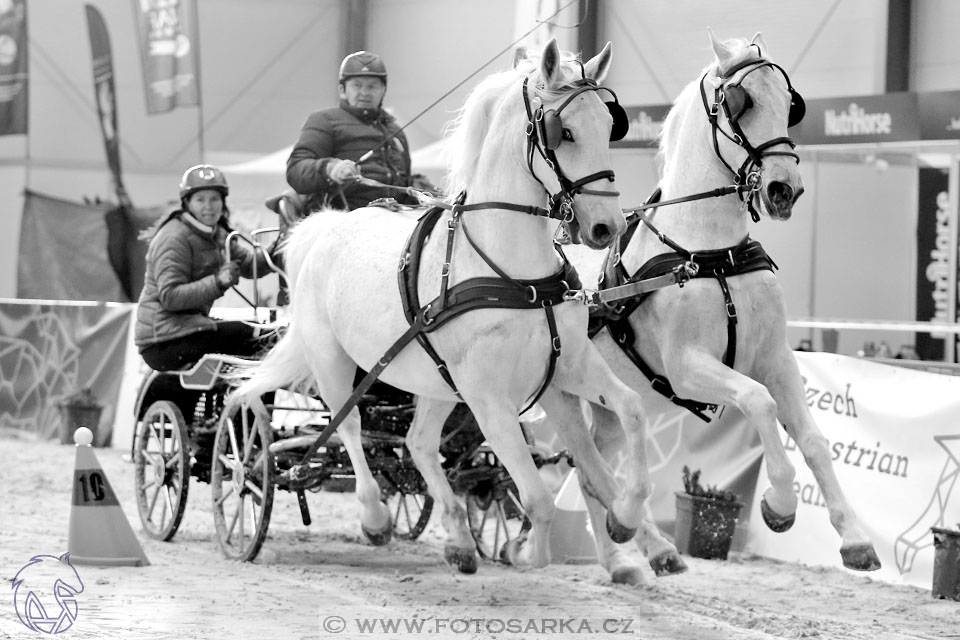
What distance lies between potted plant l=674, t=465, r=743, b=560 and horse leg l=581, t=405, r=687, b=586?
55.4 inches

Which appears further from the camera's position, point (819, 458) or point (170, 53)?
point (170, 53)

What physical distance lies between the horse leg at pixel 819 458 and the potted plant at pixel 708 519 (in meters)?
2.18

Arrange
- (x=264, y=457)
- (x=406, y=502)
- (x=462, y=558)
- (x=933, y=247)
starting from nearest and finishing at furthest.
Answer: (x=462, y=558), (x=264, y=457), (x=406, y=502), (x=933, y=247)

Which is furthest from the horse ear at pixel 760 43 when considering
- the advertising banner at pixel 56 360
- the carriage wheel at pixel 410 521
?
the advertising banner at pixel 56 360

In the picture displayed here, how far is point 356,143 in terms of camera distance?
7.14 metres

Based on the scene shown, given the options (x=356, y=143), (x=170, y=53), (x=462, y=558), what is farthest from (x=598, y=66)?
(x=170, y=53)

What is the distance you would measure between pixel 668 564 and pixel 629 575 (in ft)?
1.18

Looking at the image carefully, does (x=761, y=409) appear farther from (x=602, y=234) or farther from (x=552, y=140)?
(x=552, y=140)

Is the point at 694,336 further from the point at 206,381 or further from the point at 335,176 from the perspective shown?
the point at 206,381

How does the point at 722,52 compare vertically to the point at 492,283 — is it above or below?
above

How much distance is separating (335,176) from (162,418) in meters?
1.89

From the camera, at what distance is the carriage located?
655 cm

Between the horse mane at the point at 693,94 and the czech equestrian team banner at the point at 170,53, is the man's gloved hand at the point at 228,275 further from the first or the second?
the czech equestrian team banner at the point at 170,53

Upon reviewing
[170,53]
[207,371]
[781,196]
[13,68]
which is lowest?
[207,371]
